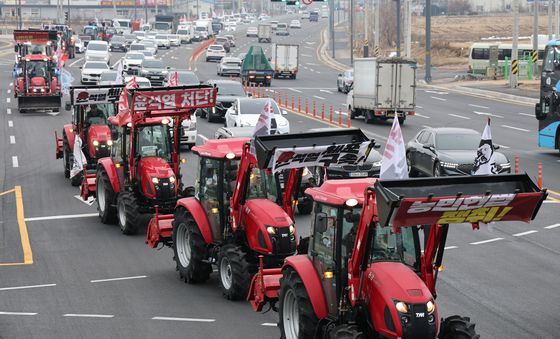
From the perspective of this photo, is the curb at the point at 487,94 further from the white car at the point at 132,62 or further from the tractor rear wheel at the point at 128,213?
the tractor rear wheel at the point at 128,213

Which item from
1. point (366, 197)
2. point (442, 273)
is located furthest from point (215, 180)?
point (366, 197)

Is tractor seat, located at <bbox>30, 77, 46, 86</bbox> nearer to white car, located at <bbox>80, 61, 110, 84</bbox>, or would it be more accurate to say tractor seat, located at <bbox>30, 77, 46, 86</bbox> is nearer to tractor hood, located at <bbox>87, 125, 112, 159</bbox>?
white car, located at <bbox>80, 61, 110, 84</bbox>

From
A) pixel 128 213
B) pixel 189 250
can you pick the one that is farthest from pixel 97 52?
pixel 189 250

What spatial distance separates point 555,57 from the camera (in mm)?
35812

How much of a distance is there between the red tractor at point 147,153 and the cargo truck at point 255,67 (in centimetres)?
4785

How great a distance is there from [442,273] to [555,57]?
18.3m

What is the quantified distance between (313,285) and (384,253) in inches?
40.6

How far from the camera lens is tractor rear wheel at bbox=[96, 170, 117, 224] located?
23547mm

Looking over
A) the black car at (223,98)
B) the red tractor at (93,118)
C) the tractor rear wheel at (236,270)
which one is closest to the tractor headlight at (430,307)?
the tractor rear wheel at (236,270)

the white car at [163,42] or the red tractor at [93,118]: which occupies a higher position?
the red tractor at [93,118]

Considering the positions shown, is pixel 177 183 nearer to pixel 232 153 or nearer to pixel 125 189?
pixel 125 189

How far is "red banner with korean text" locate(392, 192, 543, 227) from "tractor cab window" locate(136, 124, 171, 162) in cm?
1279

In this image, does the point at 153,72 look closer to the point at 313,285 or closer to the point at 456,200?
the point at 313,285

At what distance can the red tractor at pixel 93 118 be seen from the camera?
2811cm
